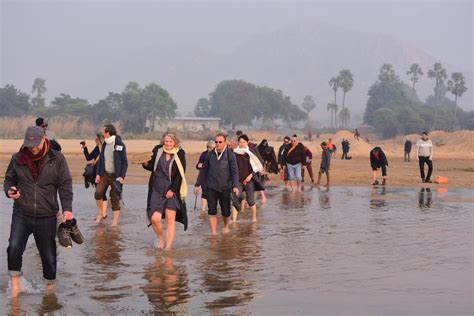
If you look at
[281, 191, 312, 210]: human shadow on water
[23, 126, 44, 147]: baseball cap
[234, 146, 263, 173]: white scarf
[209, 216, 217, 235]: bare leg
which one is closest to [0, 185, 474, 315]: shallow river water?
[209, 216, 217, 235]: bare leg

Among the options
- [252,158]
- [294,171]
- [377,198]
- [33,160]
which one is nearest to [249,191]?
[252,158]

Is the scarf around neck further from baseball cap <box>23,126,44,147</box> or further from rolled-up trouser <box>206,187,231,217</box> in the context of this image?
rolled-up trouser <box>206,187,231,217</box>

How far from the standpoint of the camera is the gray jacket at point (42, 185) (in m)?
8.62

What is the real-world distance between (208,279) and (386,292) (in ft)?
6.83

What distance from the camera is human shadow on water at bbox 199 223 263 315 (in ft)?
29.2

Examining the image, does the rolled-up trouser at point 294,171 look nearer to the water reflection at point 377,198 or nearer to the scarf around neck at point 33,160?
the water reflection at point 377,198

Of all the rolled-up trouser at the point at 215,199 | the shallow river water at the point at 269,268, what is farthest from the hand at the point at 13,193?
the rolled-up trouser at the point at 215,199

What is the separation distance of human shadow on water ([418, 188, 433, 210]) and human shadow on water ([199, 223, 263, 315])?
7224 mm

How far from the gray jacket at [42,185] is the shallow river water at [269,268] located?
0.96m

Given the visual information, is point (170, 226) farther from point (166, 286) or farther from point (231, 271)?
point (166, 286)

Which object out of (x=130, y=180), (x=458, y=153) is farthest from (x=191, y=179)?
(x=458, y=153)

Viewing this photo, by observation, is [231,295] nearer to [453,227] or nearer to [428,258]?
[428,258]

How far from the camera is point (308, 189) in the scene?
26859mm

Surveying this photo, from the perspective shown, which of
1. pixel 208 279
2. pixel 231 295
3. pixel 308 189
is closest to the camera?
pixel 231 295
